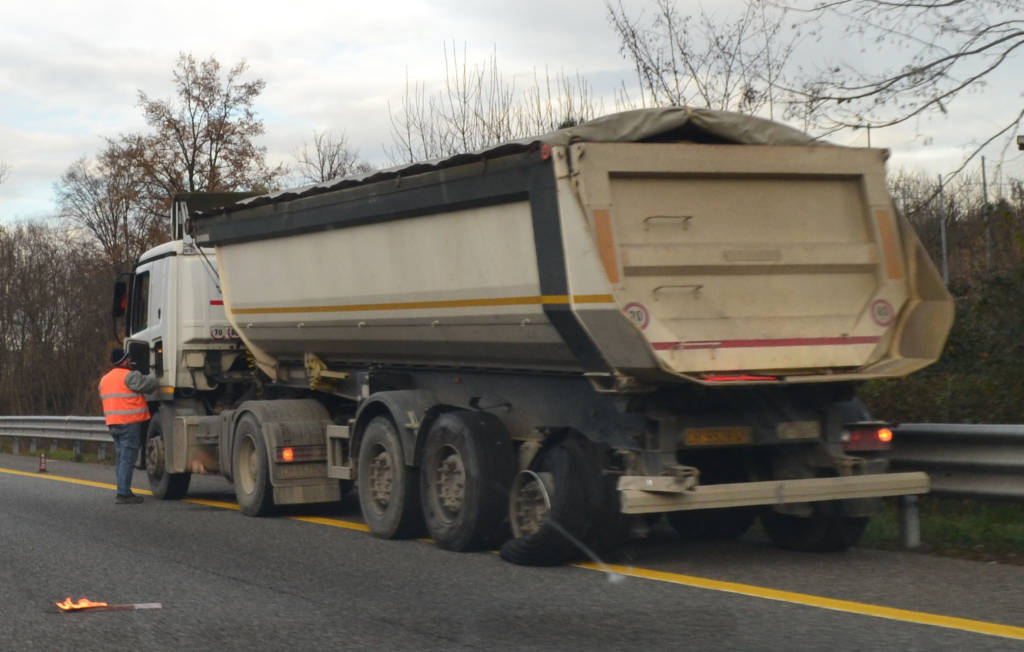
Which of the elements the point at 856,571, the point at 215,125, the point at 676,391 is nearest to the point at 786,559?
the point at 856,571

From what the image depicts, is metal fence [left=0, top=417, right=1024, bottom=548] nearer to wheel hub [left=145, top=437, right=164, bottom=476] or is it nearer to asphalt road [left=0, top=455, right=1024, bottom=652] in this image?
asphalt road [left=0, top=455, right=1024, bottom=652]

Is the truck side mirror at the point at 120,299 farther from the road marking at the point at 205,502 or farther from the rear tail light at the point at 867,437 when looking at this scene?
the rear tail light at the point at 867,437

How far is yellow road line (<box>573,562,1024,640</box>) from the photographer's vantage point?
6273mm

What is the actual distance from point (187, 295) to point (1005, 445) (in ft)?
28.9

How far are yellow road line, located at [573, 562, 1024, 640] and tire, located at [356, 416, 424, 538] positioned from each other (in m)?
1.89

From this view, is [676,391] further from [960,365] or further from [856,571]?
[960,365]

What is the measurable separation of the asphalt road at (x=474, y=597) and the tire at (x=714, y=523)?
13cm

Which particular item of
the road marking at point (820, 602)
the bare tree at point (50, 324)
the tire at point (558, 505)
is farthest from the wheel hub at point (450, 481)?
the bare tree at point (50, 324)

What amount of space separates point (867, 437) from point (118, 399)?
8.69m

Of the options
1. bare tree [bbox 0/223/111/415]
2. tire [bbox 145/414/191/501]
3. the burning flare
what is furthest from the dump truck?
bare tree [bbox 0/223/111/415]

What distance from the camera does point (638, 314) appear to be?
318 inches

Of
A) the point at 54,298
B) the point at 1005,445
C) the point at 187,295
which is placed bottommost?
the point at 1005,445

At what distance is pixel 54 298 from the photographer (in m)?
62.8

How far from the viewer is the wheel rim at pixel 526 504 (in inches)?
348
